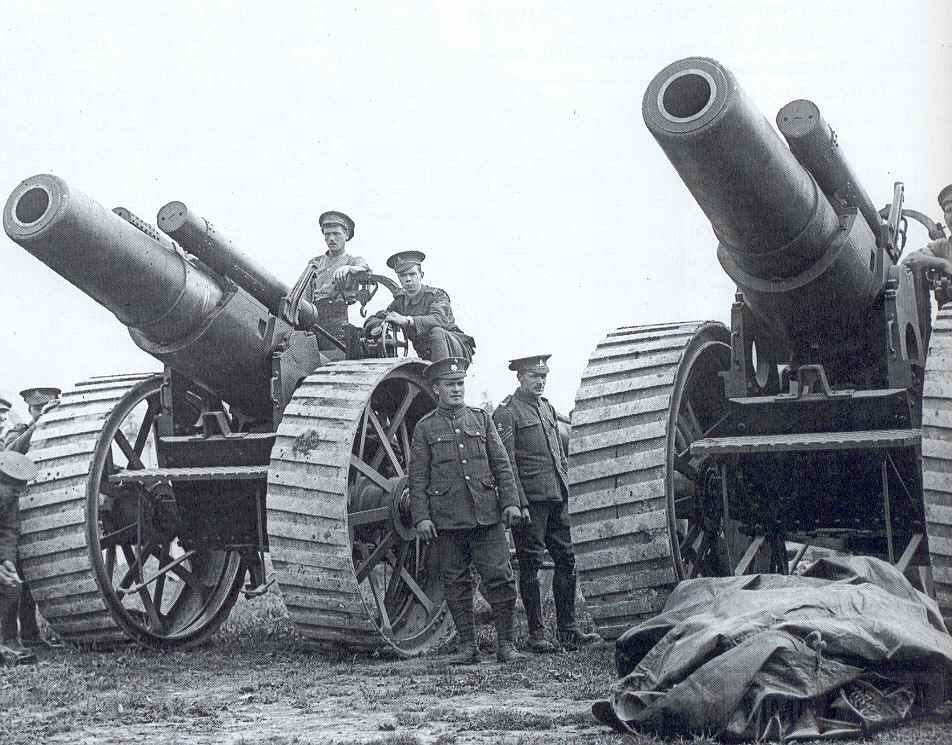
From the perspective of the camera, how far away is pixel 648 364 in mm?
6414

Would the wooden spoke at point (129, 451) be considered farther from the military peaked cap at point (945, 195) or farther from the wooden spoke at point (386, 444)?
the military peaked cap at point (945, 195)

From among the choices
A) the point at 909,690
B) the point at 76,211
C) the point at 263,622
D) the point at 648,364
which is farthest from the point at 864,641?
the point at 263,622

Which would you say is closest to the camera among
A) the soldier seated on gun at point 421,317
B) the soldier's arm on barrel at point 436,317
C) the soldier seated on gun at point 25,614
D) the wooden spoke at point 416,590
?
the wooden spoke at point 416,590

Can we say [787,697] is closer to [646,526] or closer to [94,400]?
[646,526]

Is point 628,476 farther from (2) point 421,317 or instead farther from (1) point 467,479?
(2) point 421,317

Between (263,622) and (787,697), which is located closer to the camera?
(787,697)

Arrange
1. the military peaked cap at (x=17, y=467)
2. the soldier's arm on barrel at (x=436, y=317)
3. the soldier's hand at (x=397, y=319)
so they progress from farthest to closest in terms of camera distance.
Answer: the soldier's arm on barrel at (x=436, y=317) → the soldier's hand at (x=397, y=319) → the military peaked cap at (x=17, y=467)

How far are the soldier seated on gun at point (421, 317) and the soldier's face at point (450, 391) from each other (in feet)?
3.43

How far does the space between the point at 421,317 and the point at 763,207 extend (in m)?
3.56

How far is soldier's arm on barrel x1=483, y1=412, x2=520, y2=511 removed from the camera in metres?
7.20

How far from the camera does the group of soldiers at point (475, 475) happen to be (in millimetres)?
7145

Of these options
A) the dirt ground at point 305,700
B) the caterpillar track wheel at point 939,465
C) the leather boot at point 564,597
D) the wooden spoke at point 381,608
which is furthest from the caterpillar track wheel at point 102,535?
the caterpillar track wheel at point 939,465

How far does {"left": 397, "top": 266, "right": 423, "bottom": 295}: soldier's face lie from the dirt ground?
8.69 feet

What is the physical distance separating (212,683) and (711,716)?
10.2ft
